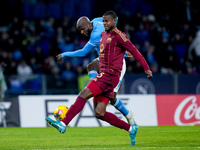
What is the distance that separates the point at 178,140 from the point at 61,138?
7.66 ft

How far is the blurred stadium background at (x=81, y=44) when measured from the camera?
609 inches

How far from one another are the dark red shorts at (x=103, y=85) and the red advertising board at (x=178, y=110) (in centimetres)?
553

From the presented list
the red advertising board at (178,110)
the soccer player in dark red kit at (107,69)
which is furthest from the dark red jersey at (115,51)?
the red advertising board at (178,110)

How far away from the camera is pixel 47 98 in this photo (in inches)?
504

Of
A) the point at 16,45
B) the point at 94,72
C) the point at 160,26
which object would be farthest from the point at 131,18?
the point at 94,72

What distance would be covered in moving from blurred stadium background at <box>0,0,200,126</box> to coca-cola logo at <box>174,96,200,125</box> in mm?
2666

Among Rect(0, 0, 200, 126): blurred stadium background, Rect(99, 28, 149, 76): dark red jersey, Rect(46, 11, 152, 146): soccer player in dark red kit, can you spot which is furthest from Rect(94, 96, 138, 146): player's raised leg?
Rect(0, 0, 200, 126): blurred stadium background

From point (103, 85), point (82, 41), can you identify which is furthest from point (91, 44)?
point (82, 41)

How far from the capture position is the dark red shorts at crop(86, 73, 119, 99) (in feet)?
24.3

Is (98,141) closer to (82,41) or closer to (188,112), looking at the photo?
(188,112)

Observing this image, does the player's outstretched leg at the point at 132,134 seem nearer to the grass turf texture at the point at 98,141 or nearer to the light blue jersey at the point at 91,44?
the grass turf texture at the point at 98,141

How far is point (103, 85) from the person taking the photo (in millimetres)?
7438

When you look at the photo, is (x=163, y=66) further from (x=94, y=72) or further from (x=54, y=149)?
(x=54, y=149)

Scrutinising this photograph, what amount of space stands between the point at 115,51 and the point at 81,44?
1057 cm
